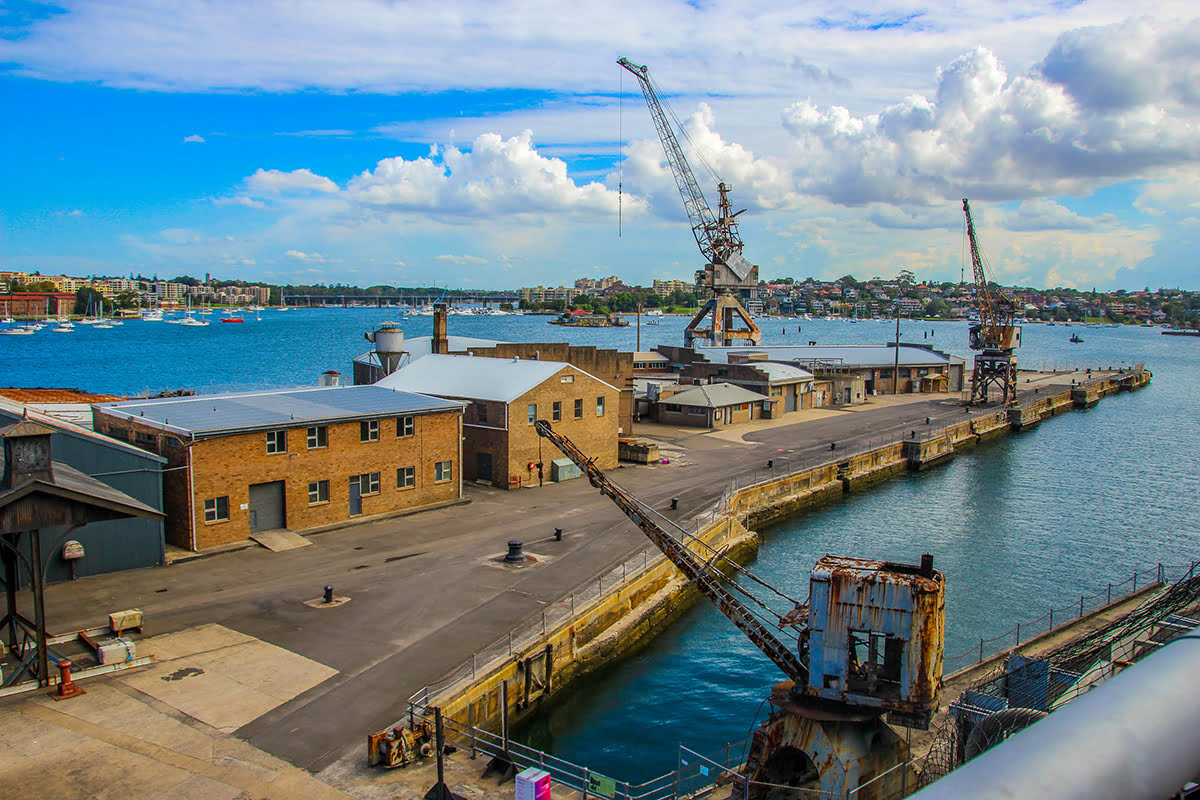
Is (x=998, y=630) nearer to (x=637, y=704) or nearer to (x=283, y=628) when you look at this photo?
(x=637, y=704)

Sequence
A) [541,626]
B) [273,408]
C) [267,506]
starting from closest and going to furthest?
1. [541,626]
2. [267,506]
3. [273,408]

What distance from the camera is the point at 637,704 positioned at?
23625mm

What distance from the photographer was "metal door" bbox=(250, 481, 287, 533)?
30266 mm

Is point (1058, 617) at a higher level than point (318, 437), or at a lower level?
lower

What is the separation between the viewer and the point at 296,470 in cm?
3125

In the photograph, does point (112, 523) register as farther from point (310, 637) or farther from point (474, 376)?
point (474, 376)

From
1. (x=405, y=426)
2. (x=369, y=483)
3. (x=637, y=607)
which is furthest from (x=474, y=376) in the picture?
(x=637, y=607)

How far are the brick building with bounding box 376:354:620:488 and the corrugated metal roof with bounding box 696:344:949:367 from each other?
38957 millimetres

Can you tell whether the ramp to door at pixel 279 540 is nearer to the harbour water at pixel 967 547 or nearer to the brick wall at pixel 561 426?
the brick wall at pixel 561 426

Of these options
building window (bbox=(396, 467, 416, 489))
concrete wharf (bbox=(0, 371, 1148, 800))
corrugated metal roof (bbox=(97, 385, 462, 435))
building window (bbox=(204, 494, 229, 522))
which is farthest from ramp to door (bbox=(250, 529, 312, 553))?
building window (bbox=(396, 467, 416, 489))

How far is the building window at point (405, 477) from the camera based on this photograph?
1374 inches

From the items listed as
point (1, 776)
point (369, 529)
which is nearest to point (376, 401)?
point (369, 529)

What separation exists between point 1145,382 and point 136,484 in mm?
131726

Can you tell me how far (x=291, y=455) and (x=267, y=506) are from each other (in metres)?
2.05
